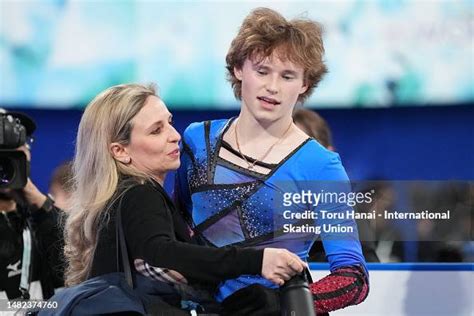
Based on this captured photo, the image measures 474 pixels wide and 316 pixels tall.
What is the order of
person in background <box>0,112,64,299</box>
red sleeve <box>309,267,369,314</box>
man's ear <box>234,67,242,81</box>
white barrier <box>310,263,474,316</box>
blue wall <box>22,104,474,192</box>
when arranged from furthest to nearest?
blue wall <box>22,104,474,192</box>, person in background <box>0,112,64,299</box>, white barrier <box>310,263,474,316</box>, man's ear <box>234,67,242,81</box>, red sleeve <box>309,267,369,314</box>

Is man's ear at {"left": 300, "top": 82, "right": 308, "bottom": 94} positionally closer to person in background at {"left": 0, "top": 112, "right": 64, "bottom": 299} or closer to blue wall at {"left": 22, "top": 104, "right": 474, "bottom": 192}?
person in background at {"left": 0, "top": 112, "right": 64, "bottom": 299}

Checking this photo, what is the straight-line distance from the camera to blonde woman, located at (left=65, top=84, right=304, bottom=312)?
1.38m

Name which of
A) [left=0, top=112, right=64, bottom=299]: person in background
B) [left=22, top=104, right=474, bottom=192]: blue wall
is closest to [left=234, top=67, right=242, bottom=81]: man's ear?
[left=0, top=112, right=64, bottom=299]: person in background

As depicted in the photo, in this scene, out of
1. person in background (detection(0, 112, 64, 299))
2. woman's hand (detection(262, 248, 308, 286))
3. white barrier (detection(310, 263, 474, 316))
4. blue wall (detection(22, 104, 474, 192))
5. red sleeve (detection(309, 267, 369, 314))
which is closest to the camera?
woman's hand (detection(262, 248, 308, 286))

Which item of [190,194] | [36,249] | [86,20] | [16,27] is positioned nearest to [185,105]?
[86,20]

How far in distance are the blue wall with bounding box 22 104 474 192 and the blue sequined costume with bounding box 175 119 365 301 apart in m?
1.52

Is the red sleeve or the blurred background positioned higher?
the blurred background

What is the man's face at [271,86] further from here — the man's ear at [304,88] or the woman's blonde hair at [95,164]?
the woman's blonde hair at [95,164]

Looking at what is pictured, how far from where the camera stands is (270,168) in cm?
157

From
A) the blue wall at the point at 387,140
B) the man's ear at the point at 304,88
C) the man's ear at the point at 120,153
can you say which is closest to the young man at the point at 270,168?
the man's ear at the point at 304,88

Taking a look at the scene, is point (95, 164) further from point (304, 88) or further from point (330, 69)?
point (330, 69)

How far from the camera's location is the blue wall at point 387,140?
125 inches

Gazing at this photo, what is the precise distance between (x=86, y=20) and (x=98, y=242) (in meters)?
2.01

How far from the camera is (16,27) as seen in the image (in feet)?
11.3
